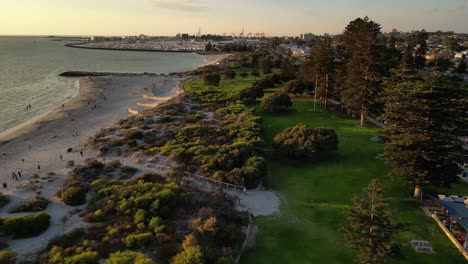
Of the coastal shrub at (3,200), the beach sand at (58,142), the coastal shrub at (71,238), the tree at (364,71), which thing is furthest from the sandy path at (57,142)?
the tree at (364,71)

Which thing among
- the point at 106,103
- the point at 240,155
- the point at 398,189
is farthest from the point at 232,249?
the point at 106,103

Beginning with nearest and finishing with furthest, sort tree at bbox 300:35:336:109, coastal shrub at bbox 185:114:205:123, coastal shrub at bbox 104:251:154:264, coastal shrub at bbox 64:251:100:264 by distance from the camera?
coastal shrub at bbox 104:251:154:264, coastal shrub at bbox 64:251:100:264, coastal shrub at bbox 185:114:205:123, tree at bbox 300:35:336:109

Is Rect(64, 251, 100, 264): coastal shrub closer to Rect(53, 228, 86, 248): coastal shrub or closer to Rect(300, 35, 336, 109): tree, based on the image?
Rect(53, 228, 86, 248): coastal shrub

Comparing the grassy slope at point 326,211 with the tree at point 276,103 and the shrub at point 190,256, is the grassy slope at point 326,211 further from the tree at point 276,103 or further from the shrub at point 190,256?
the tree at point 276,103

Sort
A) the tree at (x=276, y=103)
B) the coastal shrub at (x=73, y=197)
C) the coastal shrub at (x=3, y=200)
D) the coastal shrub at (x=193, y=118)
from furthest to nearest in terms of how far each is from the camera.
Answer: the tree at (x=276, y=103), the coastal shrub at (x=193, y=118), the coastal shrub at (x=3, y=200), the coastal shrub at (x=73, y=197)

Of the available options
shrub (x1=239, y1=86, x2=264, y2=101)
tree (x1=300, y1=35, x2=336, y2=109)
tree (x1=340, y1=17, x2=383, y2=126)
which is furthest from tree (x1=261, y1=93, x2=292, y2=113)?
tree (x1=340, y1=17, x2=383, y2=126)

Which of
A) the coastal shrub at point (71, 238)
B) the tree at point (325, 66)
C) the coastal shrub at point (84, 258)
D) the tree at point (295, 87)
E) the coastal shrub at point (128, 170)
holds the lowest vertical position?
the coastal shrub at point (71, 238)
